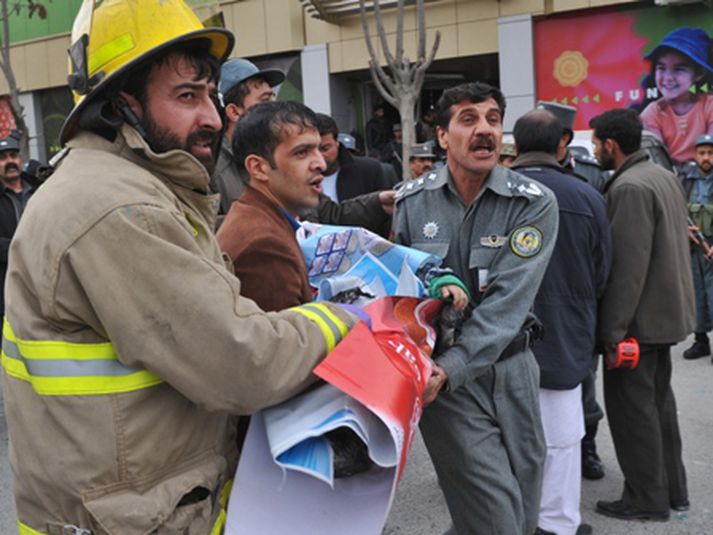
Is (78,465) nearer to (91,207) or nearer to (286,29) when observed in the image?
(91,207)

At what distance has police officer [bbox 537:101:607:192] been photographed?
4.84 metres

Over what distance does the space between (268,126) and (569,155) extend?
3286mm

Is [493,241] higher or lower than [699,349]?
higher

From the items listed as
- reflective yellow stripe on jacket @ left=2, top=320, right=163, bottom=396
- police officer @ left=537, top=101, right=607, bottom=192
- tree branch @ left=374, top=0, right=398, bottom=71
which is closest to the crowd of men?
reflective yellow stripe on jacket @ left=2, top=320, right=163, bottom=396

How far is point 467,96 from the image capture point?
302cm

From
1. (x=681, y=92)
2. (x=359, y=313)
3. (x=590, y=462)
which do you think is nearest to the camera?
(x=359, y=313)

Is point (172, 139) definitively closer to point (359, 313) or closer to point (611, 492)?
point (359, 313)

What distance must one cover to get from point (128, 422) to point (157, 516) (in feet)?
0.68

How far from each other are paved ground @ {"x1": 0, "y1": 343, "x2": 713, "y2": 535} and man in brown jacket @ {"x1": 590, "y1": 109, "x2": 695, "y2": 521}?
0.09 meters

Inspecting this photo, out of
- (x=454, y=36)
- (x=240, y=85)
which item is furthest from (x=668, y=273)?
(x=454, y=36)

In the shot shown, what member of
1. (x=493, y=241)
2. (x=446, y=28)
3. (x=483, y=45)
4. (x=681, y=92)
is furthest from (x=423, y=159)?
(x=446, y=28)

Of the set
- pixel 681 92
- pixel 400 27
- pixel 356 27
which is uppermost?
pixel 356 27

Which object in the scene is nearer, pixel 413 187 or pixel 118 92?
pixel 118 92

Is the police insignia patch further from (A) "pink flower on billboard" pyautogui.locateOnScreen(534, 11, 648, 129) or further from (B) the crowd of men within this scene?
(A) "pink flower on billboard" pyautogui.locateOnScreen(534, 11, 648, 129)
